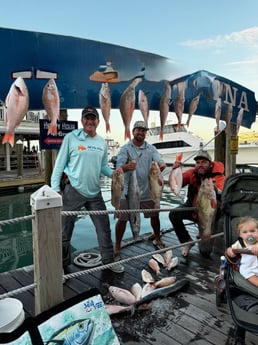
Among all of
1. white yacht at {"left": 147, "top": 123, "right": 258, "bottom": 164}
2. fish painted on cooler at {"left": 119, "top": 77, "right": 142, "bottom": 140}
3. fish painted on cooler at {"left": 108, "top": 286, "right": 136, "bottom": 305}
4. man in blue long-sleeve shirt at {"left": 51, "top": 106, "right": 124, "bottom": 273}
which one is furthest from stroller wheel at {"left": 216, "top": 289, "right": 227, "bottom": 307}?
white yacht at {"left": 147, "top": 123, "right": 258, "bottom": 164}

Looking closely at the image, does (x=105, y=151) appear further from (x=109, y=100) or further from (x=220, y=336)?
(x=220, y=336)

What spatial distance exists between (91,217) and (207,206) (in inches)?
48.3

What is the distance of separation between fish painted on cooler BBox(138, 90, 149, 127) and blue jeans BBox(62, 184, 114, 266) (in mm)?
1134

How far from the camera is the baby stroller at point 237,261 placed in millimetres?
1760

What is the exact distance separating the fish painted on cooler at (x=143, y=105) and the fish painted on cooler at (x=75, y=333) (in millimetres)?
2338

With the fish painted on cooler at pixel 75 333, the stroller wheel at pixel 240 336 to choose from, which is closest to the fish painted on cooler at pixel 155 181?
the stroller wheel at pixel 240 336

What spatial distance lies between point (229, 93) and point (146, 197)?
298 cm

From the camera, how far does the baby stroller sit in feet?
5.77

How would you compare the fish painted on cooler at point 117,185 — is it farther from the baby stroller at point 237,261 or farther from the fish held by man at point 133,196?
the baby stroller at point 237,261

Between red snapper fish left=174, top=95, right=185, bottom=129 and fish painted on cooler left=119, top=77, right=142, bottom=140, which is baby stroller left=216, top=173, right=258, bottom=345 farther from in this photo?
red snapper fish left=174, top=95, right=185, bottom=129

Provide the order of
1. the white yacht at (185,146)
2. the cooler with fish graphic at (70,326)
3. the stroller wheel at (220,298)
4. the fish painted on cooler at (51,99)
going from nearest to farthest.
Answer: the cooler with fish graphic at (70,326), the stroller wheel at (220,298), the fish painted on cooler at (51,99), the white yacht at (185,146)

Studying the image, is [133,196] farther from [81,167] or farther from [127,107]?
[127,107]

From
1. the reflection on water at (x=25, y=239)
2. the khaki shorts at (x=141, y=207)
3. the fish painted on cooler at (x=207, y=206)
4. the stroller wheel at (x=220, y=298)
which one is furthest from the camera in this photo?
the reflection on water at (x=25, y=239)

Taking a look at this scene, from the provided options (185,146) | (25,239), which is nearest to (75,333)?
(25,239)
